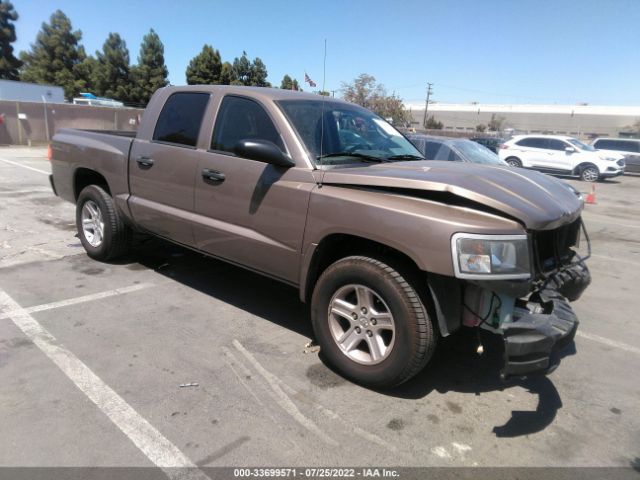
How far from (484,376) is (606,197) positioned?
14.5 metres

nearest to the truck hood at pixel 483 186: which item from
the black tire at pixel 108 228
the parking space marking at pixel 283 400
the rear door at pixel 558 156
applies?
the parking space marking at pixel 283 400

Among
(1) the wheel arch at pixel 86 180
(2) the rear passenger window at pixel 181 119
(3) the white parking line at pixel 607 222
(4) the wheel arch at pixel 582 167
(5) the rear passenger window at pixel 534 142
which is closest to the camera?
(2) the rear passenger window at pixel 181 119

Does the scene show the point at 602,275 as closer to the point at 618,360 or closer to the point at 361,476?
the point at 618,360

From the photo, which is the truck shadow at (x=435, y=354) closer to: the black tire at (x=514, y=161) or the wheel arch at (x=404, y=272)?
the wheel arch at (x=404, y=272)

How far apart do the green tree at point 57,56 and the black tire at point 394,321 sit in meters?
60.5

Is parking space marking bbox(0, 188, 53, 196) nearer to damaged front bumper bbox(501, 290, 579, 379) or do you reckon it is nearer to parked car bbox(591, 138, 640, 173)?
damaged front bumper bbox(501, 290, 579, 379)

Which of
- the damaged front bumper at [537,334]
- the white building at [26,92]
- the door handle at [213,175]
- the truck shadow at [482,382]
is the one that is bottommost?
the truck shadow at [482,382]

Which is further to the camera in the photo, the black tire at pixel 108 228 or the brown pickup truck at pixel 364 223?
the black tire at pixel 108 228

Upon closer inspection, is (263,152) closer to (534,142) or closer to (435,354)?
(435,354)

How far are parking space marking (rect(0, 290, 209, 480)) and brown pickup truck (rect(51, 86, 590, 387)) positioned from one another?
48.1 inches

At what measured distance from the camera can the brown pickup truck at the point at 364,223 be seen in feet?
8.70

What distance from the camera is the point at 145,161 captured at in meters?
4.57

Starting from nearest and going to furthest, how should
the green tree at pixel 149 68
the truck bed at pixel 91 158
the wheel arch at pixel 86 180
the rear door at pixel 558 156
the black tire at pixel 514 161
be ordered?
1. the truck bed at pixel 91 158
2. the wheel arch at pixel 86 180
3. the rear door at pixel 558 156
4. the black tire at pixel 514 161
5. the green tree at pixel 149 68

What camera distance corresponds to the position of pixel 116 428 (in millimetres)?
2639
